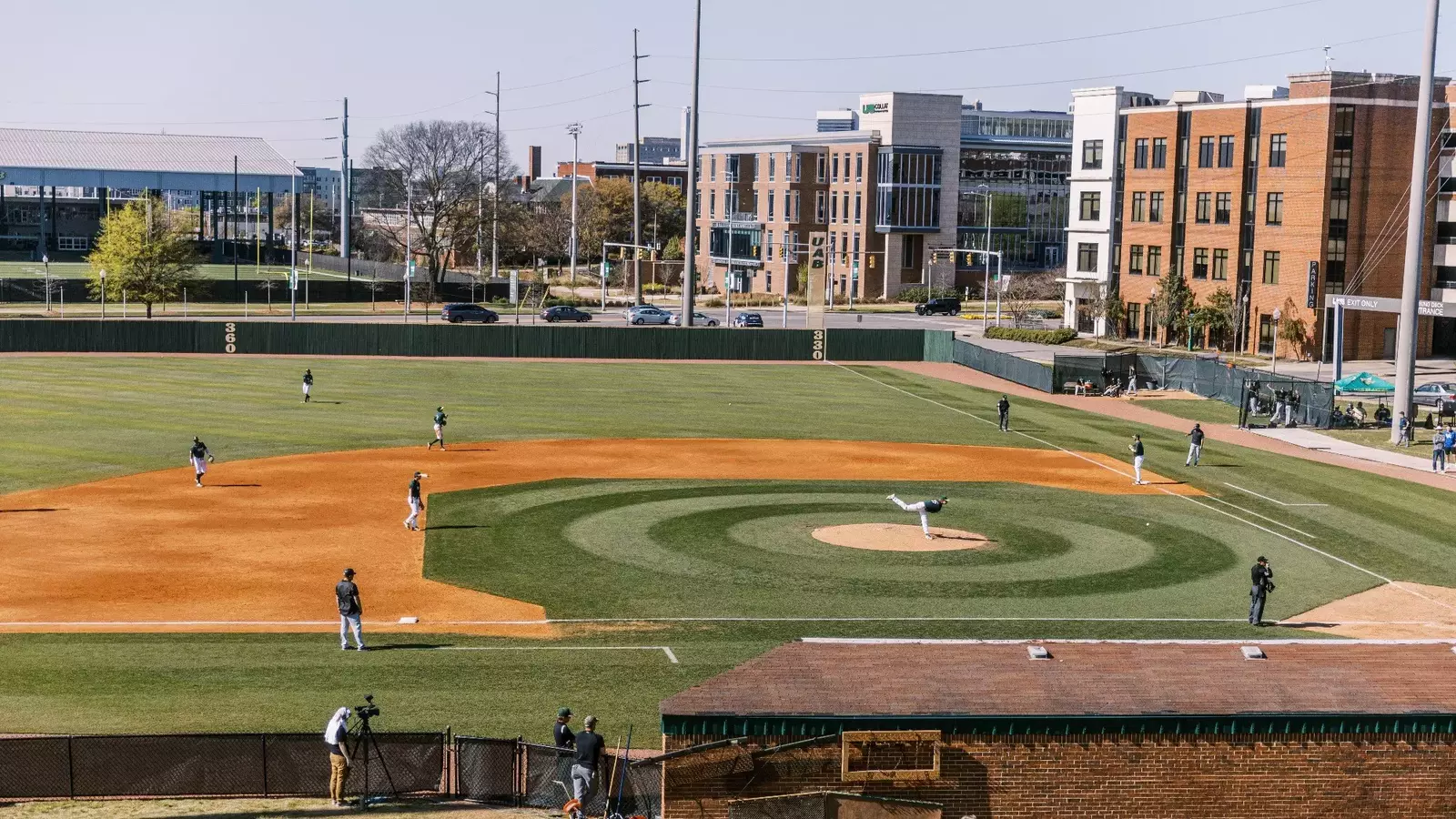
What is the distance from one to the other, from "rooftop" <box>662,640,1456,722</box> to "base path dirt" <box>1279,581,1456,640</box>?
1203 centimetres

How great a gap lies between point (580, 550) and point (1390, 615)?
63.8 feet

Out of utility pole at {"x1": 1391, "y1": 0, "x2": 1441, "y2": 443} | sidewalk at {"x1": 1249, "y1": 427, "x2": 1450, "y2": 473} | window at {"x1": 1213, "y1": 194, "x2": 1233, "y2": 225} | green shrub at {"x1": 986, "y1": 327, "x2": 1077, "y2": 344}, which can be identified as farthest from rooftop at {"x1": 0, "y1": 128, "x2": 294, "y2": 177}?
utility pole at {"x1": 1391, "y1": 0, "x2": 1441, "y2": 443}

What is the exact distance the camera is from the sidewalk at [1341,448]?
56.0 m

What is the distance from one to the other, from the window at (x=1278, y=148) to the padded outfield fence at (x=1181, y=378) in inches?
862

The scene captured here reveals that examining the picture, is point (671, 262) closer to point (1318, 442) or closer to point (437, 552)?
point (1318, 442)

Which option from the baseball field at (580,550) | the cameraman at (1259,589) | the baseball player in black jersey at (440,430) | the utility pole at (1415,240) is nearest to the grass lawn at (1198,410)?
the baseball field at (580,550)

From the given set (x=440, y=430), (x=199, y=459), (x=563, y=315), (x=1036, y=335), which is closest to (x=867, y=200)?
(x=1036, y=335)

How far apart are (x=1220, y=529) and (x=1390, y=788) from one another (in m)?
24.6

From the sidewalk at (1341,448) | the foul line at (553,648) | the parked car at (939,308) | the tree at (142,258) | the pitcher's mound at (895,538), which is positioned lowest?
the foul line at (553,648)

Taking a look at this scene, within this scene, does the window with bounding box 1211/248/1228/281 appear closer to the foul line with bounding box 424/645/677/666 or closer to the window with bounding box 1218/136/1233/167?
the window with bounding box 1218/136/1233/167

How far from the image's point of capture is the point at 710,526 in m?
41.1

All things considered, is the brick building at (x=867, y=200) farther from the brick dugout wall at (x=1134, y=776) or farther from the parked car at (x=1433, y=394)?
the brick dugout wall at (x=1134, y=776)

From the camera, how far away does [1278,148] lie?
94.2 meters

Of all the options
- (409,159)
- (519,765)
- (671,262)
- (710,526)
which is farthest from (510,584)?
(671,262)
